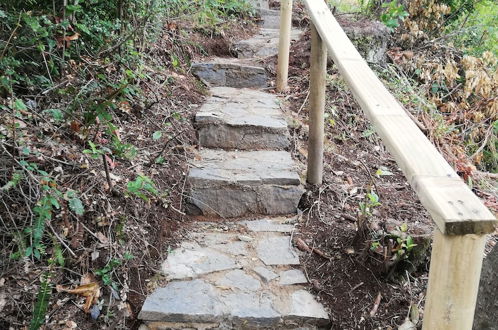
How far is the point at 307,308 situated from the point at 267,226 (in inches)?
27.1

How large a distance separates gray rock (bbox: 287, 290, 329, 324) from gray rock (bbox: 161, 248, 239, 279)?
364 mm

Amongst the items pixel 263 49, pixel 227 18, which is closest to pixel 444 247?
pixel 263 49

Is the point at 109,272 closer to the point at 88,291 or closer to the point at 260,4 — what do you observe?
the point at 88,291

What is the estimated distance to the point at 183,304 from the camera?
6.23ft

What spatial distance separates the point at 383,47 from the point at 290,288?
3.20 meters

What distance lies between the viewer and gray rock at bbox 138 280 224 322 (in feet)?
6.05

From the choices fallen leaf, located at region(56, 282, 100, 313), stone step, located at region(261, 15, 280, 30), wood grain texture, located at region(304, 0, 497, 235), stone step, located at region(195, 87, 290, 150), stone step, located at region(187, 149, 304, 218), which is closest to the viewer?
wood grain texture, located at region(304, 0, 497, 235)

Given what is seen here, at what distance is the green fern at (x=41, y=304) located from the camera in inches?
61.7

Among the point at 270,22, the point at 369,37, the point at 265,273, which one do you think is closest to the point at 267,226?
the point at 265,273

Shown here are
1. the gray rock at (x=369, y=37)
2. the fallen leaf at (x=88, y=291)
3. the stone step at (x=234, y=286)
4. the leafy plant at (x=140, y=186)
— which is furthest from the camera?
the gray rock at (x=369, y=37)

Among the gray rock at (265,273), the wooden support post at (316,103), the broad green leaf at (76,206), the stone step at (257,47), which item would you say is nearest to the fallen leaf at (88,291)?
the broad green leaf at (76,206)

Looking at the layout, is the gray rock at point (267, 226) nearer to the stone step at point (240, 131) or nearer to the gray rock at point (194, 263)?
the gray rock at point (194, 263)

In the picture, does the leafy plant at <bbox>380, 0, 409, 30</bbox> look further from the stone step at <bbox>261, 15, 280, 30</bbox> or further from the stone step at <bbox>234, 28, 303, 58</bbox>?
the stone step at <bbox>261, 15, 280, 30</bbox>

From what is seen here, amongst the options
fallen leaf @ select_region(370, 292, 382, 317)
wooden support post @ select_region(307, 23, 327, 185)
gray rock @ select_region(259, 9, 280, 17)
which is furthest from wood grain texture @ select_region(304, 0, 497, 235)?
gray rock @ select_region(259, 9, 280, 17)
